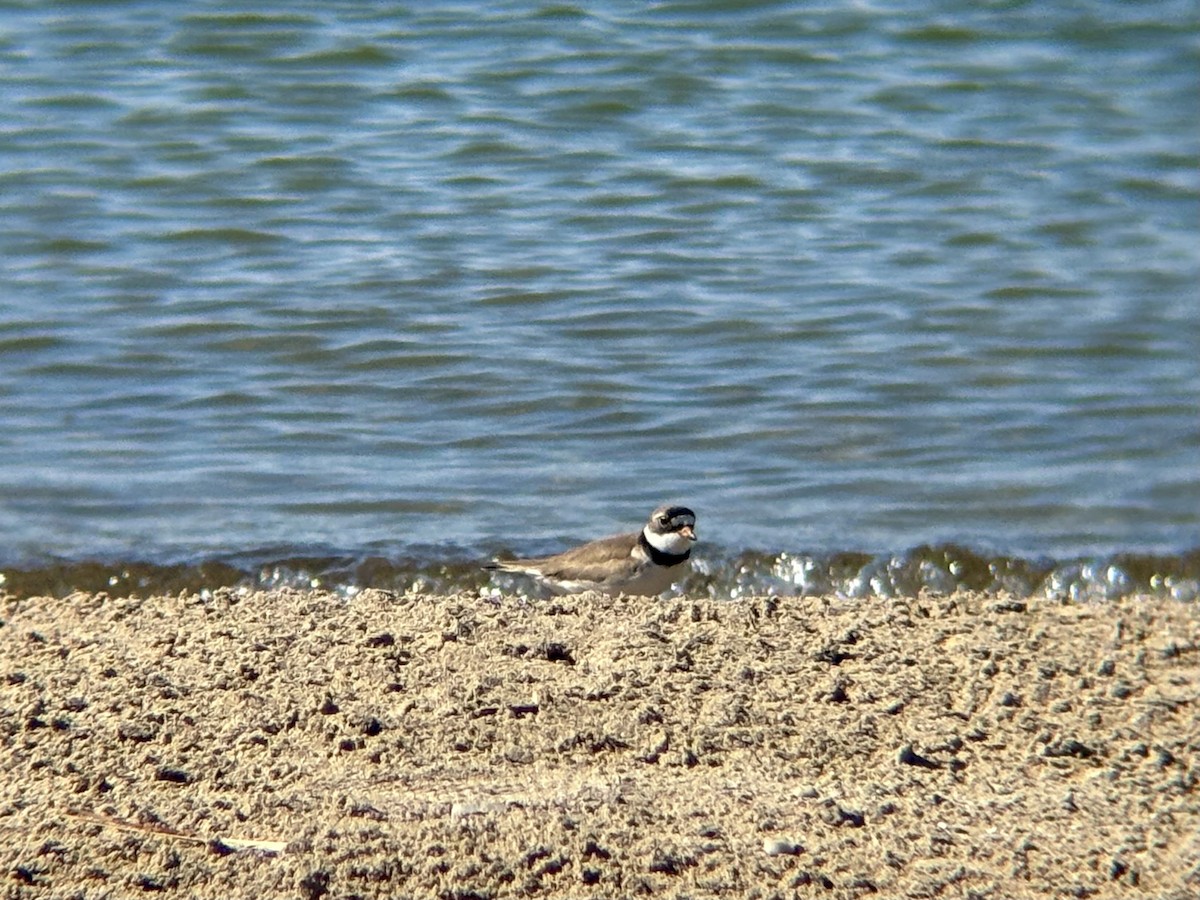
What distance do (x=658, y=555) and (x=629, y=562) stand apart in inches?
5.3

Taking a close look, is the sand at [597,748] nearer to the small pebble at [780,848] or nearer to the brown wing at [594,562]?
the small pebble at [780,848]

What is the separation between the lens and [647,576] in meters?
7.30

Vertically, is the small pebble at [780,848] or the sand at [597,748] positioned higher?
the small pebble at [780,848]

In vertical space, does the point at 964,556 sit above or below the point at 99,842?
below

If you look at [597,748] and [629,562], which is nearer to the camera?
[597,748]

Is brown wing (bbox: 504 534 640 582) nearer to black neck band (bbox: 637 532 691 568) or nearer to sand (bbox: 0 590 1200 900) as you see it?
black neck band (bbox: 637 532 691 568)

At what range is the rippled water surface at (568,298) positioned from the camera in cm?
851

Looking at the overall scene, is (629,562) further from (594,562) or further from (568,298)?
(568,298)

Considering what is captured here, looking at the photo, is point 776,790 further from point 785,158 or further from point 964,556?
point 785,158

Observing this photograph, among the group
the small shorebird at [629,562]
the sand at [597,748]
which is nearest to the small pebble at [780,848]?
the sand at [597,748]

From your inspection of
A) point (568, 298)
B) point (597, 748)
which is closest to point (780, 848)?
point (597, 748)

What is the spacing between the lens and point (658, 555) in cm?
741

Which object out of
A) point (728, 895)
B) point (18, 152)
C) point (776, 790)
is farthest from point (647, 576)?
point (18, 152)

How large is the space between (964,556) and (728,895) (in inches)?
149
